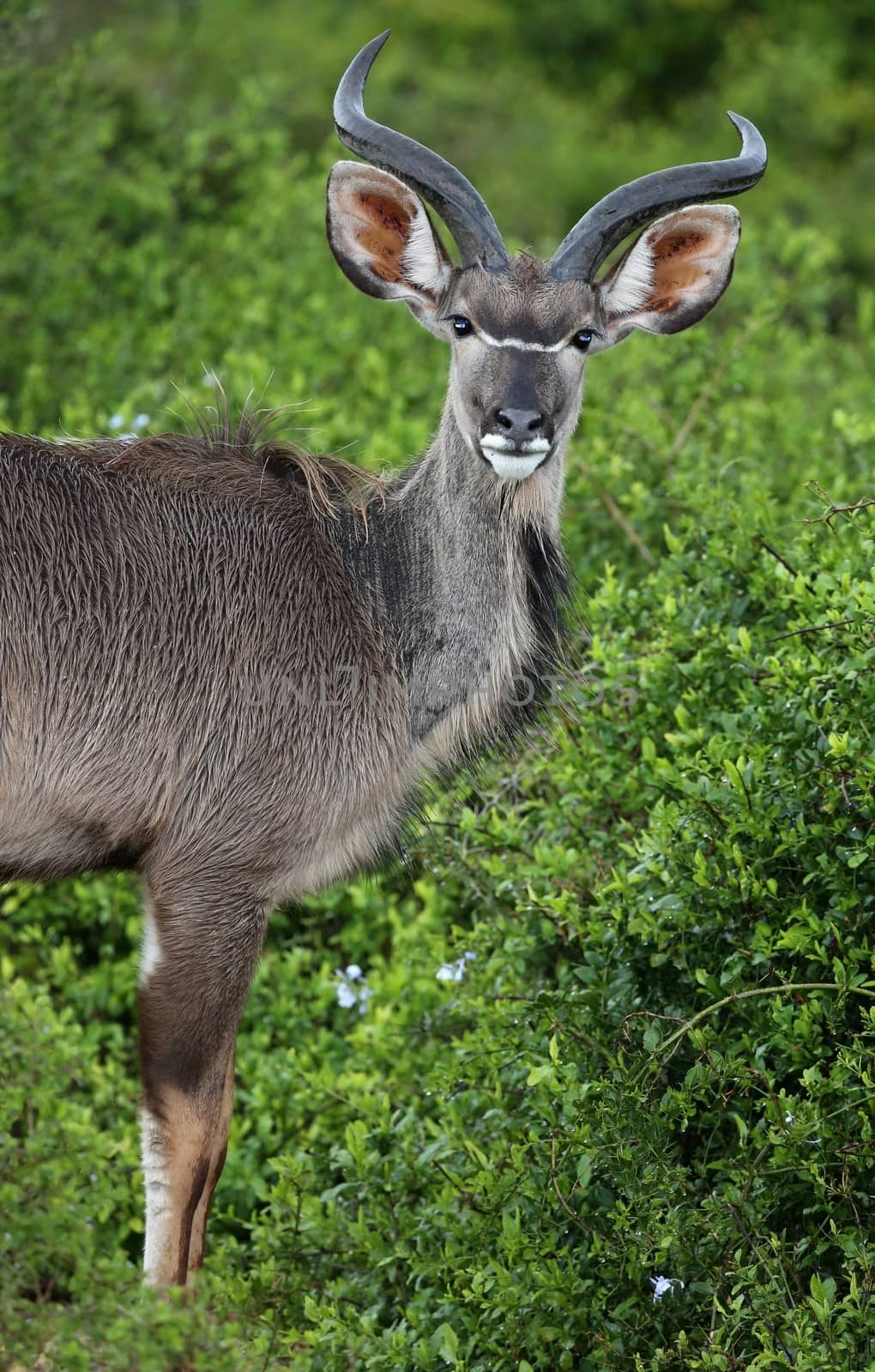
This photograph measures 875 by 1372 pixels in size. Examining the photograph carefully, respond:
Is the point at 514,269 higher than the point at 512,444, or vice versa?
the point at 514,269

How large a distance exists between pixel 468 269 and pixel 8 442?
1.45 m

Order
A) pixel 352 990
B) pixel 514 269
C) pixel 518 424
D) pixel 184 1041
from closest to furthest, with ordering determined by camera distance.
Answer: pixel 184 1041
pixel 518 424
pixel 514 269
pixel 352 990

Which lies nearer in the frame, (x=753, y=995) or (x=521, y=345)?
(x=753, y=995)

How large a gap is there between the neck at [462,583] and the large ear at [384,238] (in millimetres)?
456

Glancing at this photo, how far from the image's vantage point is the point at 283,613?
5.09 metres

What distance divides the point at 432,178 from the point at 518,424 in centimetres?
87

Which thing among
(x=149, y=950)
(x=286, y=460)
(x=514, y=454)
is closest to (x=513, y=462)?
(x=514, y=454)

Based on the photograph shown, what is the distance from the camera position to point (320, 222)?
1084 cm

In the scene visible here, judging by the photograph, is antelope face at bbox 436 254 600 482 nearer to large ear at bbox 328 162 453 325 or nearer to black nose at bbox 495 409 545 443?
black nose at bbox 495 409 545 443

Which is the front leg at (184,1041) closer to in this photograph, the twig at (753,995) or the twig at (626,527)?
the twig at (753,995)

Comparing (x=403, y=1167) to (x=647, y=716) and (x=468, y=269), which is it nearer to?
(x=647, y=716)

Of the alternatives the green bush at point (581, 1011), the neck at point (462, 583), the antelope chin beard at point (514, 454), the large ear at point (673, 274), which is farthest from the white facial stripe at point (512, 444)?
the green bush at point (581, 1011)

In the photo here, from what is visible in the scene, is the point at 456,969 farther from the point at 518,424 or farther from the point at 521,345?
the point at 521,345

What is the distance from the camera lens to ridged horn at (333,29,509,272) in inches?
209
